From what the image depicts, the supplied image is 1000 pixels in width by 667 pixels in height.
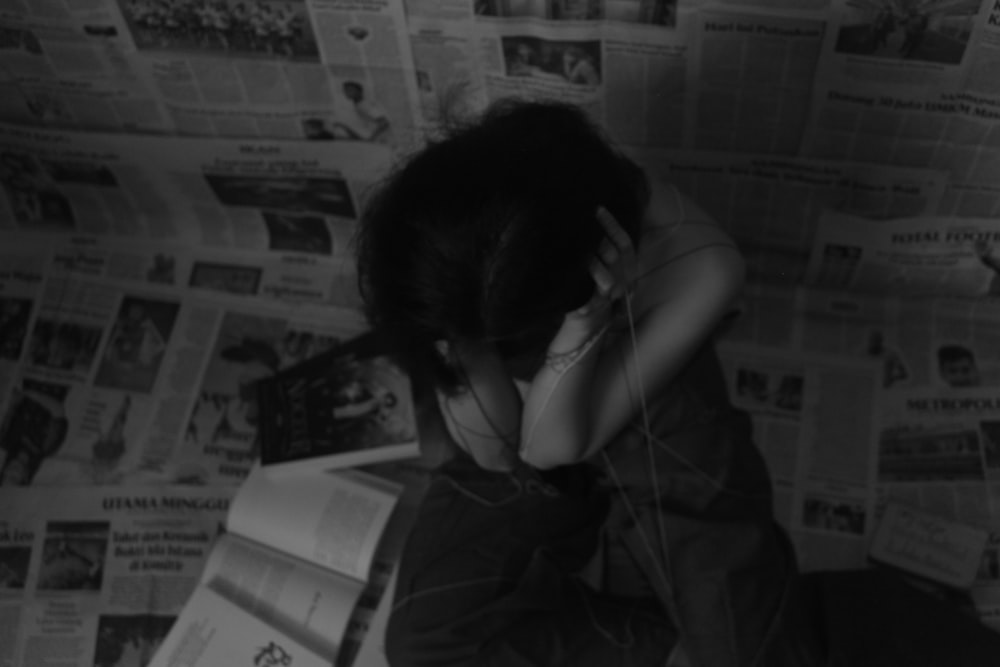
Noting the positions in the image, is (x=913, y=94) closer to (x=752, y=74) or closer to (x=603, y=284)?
(x=752, y=74)

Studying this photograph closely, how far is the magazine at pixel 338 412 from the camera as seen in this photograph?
0.93 metres

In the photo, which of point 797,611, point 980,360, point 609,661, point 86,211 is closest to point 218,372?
point 86,211

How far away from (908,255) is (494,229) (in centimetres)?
50

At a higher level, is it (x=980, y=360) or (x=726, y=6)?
(x=726, y=6)

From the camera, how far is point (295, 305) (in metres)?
1.01

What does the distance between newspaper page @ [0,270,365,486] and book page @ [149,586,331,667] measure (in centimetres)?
13

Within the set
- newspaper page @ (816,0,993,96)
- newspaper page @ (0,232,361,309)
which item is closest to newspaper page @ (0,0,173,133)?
newspaper page @ (0,232,361,309)

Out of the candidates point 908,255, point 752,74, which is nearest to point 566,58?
point 752,74

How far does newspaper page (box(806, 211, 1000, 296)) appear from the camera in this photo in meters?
0.87

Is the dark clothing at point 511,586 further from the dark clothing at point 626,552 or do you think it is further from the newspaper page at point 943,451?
the newspaper page at point 943,451

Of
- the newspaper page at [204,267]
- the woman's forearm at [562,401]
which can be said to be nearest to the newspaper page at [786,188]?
the woman's forearm at [562,401]

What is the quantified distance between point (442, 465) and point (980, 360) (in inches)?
19.4

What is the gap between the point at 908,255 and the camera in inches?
35.2

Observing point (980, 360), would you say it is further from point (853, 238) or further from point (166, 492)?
point (166, 492)
